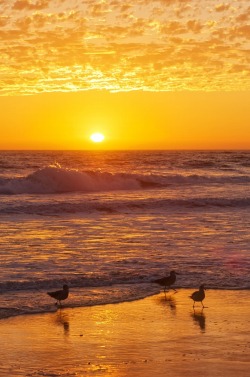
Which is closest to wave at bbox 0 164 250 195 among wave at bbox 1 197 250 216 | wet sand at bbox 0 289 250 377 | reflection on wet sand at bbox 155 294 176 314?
wave at bbox 1 197 250 216

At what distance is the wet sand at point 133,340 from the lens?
Answer: 30.7ft

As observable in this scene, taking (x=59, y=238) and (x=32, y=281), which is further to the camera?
(x=59, y=238)

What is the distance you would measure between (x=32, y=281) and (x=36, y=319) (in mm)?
3096

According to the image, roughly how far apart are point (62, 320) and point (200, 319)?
2.45m

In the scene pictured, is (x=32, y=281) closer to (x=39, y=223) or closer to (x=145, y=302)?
(x=145, y=302)

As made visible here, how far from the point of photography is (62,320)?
12.1 m

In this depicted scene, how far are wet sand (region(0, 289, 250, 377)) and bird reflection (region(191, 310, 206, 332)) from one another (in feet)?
0.06

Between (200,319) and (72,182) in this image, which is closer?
(200,319)

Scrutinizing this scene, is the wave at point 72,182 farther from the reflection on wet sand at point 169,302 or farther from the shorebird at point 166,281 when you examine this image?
the reflection on wet sand at point 169,302

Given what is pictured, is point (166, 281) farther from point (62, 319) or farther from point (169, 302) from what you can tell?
point (62, 319)

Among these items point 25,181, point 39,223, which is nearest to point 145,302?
point 39,223

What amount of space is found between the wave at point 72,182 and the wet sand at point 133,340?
3513 cm

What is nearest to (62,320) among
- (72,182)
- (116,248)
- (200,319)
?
(200,319)

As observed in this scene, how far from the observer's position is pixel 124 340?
10727mm
